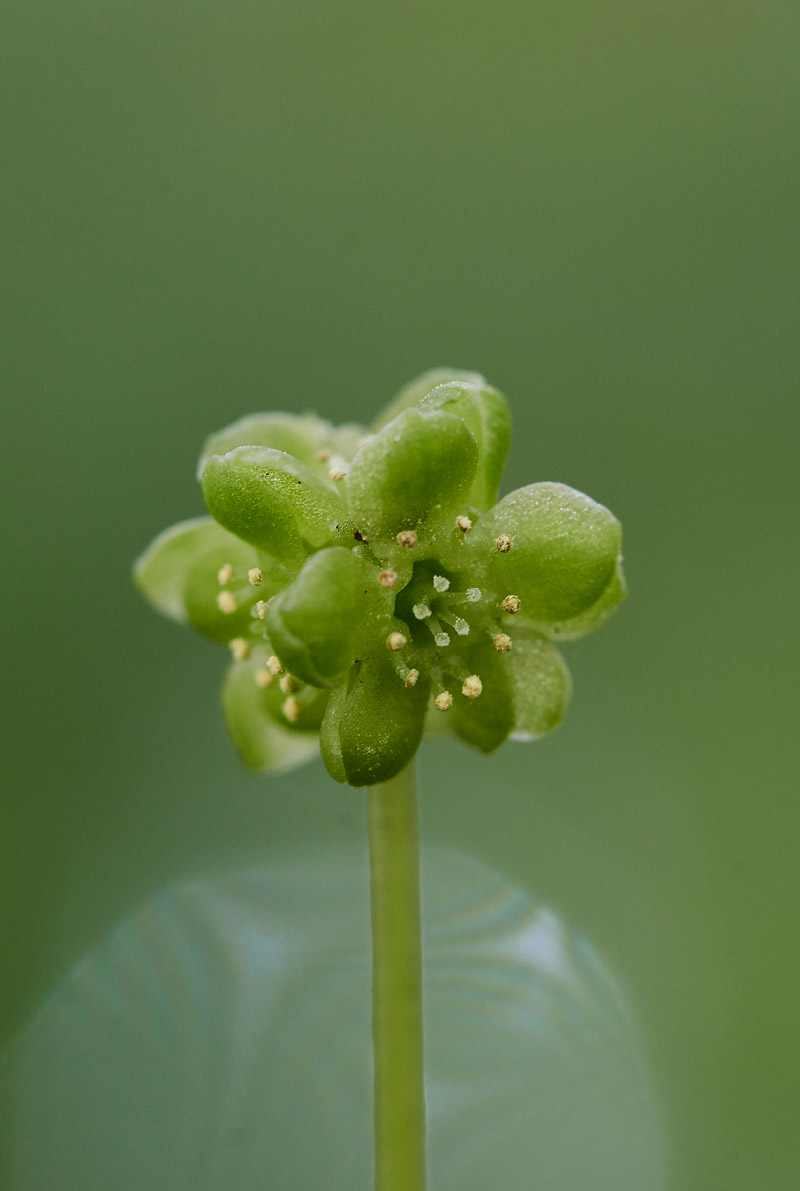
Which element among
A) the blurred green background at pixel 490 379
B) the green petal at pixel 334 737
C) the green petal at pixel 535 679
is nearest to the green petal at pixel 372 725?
the green petal at pixel 334 737

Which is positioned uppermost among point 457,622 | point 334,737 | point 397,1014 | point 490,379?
point 490,379

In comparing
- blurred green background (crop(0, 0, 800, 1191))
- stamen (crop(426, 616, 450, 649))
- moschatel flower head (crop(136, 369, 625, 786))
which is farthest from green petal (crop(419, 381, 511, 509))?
blurred green background (crop(0, 0, 800, 1191))

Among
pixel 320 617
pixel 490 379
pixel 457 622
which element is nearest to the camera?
pixel 320 617

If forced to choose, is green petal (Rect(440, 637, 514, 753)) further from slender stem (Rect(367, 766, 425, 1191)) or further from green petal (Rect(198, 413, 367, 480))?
green petal (Rect(198, 413, 367, 480))

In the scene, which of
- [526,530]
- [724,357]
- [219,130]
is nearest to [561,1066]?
[526,530]

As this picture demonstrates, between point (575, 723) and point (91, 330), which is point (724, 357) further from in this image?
point (91, 330)

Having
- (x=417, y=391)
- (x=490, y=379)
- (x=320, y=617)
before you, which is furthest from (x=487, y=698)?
(x=490, y=379)

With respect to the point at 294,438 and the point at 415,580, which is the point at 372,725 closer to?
the point at 415,580
